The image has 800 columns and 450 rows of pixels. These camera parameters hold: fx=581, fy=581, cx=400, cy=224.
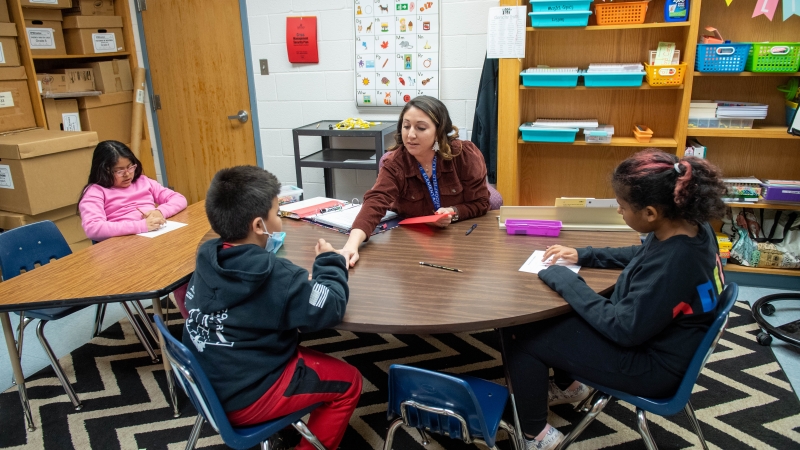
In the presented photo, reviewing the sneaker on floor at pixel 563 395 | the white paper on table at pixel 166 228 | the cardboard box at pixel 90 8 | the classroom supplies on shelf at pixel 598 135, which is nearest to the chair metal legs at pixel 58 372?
the white paper on table at pixel 166 228

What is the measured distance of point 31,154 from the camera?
314 cm

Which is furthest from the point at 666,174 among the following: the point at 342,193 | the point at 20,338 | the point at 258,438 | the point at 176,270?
the point at 342,193

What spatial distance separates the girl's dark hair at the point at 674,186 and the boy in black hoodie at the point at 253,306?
2.70 ft

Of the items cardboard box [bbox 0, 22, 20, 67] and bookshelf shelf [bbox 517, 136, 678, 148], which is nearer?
bookshelf shelf [bbox 517, 136, 678, 148]

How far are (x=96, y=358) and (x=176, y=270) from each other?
39.8 inches

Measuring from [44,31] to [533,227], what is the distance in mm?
3430

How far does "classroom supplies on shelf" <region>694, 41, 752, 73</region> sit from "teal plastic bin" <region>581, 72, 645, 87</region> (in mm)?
289

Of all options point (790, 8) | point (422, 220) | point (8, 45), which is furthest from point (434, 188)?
point (8, 45)

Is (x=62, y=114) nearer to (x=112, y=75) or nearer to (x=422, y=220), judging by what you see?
(x=112, y=75)

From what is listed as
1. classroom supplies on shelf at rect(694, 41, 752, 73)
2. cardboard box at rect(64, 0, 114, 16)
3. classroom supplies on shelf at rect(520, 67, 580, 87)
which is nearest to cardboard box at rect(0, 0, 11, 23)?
cardboard box at rect(64, 0, 114, 16)

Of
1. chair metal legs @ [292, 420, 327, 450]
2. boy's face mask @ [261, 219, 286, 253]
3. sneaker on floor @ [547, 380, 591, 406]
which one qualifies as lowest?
sneaker on floor @ [547, 380, 591, 406]

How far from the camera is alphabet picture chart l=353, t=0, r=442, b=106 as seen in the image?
364 centimetres

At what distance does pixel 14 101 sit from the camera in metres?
3.46

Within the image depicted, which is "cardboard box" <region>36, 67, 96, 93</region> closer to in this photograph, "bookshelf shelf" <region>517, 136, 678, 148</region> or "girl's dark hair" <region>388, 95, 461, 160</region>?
"girl's dark hair" <region>388, 95, 461, 160</region>
